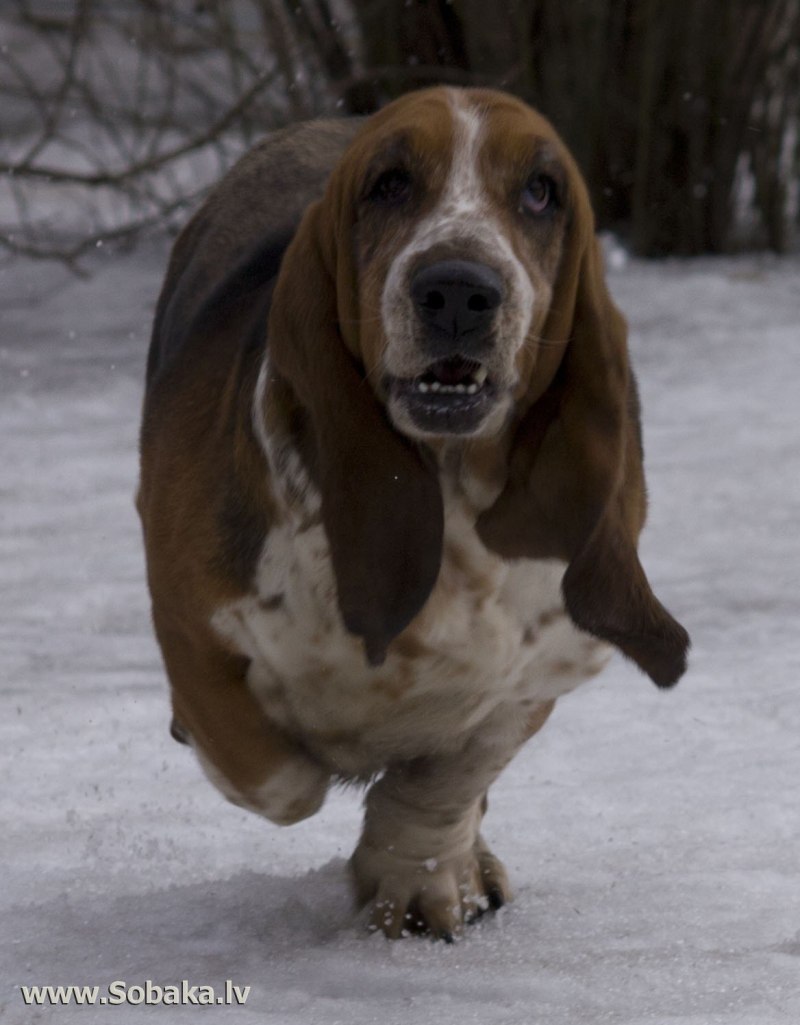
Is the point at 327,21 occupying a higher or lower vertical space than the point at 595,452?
lower

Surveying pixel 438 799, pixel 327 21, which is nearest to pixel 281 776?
pixel 438 799

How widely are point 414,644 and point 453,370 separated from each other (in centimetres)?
48

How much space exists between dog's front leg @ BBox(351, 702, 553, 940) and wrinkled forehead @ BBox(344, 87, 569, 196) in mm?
1040

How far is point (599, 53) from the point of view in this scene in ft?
30.0

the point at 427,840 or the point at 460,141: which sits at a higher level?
the point at 460,141

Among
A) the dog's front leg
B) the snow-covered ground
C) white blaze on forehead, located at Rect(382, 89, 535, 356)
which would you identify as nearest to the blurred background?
the snow-covered ground

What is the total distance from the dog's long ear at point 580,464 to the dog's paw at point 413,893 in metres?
0.74

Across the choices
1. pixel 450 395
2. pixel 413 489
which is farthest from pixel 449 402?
pixel 413 489

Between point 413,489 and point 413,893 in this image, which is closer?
point 413,489

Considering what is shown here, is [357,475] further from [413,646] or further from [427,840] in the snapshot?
[427,840]

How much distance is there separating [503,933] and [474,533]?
88 centimetres

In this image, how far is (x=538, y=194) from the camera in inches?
108

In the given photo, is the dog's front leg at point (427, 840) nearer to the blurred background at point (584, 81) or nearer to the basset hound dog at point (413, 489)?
the basset hound dog at point (413, 489)

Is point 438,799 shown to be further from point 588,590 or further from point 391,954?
point 588,590
